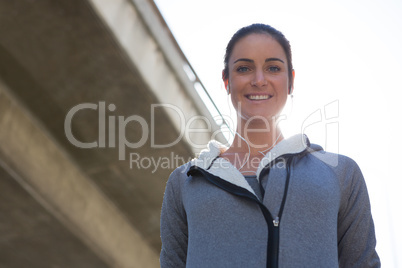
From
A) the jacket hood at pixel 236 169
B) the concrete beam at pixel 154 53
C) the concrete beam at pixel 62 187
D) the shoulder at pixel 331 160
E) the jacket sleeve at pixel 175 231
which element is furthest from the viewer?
the concrete beam at pixel 62 187

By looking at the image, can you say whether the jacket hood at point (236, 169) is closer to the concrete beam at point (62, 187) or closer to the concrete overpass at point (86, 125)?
the concrete overpass at point (86, 125)

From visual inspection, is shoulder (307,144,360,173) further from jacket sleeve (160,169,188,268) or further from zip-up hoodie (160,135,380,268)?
jacket sleeve (160,169,188,268)

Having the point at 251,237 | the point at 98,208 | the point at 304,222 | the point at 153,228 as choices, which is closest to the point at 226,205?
the point at 251,237

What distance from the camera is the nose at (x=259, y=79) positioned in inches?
88.2

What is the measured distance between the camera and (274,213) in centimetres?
187

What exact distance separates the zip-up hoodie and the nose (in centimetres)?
29

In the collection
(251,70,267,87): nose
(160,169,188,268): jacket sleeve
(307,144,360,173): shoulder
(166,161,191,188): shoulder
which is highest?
(251,70,267,87): nose

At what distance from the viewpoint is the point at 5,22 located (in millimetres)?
7176

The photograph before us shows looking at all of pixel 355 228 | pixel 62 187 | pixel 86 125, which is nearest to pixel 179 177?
pixel 355 228

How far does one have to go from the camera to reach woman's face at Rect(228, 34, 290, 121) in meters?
2.27

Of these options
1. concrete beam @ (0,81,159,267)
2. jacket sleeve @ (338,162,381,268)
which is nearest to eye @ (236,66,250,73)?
jacket sleeve @ (338,162,381,268)

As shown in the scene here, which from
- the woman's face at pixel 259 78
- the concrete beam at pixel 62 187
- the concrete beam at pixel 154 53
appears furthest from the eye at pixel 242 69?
the concrete beam at pixel 62 187

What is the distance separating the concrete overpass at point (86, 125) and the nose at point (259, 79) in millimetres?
4995

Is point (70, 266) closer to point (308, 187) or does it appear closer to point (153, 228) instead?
point (153, 228)
